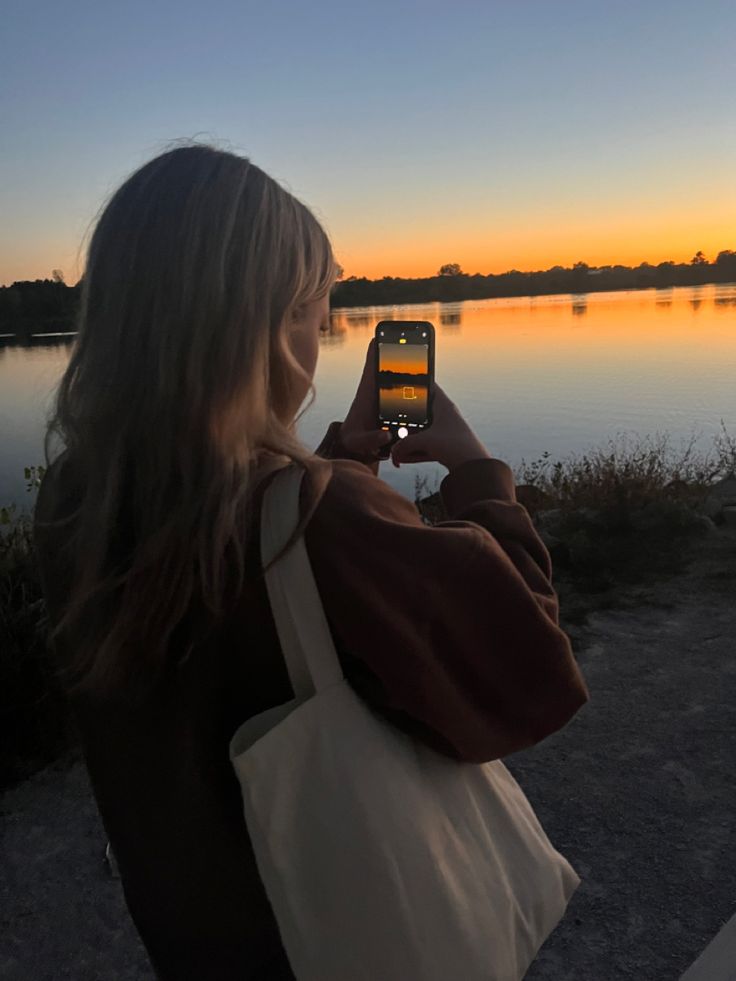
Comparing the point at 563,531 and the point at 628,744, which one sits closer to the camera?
the point at 628,744

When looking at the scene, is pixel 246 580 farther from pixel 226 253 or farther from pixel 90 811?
pixel 90 811

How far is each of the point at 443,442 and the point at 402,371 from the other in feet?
1.05

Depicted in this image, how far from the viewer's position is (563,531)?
251 inches

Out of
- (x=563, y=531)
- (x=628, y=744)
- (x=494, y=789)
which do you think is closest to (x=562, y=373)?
(x=563, y=531)

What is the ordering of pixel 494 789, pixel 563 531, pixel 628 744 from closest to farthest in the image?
1. pixel 494 789
2. pixel 628 744
3. pixel 563 531

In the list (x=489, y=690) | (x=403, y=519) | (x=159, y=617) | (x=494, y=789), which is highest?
(x=403, y=519)

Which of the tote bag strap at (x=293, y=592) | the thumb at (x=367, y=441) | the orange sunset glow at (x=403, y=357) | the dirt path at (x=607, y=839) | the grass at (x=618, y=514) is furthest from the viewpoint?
the grass at (x=618, y=514)

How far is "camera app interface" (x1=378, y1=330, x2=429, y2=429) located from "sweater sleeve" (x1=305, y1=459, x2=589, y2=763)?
1.49 feet

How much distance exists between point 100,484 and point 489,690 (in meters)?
0.55

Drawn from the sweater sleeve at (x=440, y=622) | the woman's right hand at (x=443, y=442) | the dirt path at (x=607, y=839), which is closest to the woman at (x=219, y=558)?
the sweater sleeve at (x=440, y=622)

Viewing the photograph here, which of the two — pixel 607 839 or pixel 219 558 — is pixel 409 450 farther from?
pixel 607 839

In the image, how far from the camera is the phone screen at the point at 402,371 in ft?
4.95

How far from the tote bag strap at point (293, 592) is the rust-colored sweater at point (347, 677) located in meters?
0.02

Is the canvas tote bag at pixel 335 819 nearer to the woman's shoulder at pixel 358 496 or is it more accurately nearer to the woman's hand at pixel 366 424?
the woman's shoulder at pixel 358 496
